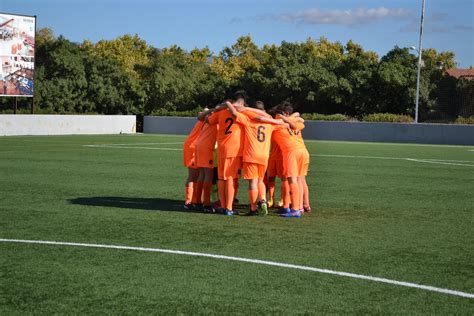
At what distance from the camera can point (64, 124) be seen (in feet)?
140

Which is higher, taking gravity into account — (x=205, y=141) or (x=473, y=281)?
(x=205, y=141)

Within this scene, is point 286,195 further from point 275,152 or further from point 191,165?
point 191,165

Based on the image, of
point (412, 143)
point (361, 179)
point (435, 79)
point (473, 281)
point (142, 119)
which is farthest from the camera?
point (435, 79)

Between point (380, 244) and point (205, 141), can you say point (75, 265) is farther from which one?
point (205, 141)

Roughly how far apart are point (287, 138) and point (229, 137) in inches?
35.8

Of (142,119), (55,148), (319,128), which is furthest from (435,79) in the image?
(55,148)

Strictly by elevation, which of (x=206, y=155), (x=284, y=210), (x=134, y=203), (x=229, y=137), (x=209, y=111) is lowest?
(x=134, y=203)

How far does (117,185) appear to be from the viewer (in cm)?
1518

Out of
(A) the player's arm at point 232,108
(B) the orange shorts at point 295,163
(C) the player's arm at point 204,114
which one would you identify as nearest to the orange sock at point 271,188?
(B) the orange shorts at point 295,163

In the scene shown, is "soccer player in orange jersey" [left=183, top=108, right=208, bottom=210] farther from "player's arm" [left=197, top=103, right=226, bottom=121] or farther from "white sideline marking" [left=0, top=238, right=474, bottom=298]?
"white sideline marking" [left=0, top=238, right=474, bottom=298]

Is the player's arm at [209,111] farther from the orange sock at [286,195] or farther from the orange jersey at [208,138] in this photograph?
the orange sock at [286,195]

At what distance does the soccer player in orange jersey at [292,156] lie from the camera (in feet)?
36.6

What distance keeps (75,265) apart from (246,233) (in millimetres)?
2672

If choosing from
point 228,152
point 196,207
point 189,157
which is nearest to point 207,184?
point 196,207
